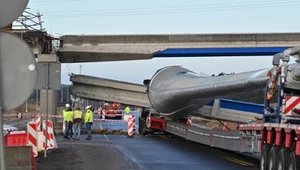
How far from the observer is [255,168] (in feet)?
54.7

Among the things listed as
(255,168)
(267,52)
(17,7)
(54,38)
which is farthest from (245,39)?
(17,7)

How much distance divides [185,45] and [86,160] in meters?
29.7

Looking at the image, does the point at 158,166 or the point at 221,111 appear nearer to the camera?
the point at 158,166

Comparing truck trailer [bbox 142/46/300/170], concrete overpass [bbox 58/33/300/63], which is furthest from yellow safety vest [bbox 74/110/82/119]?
concrete overpass [bbox 58/33/300/63]

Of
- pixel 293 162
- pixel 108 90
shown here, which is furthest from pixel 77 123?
pixel 293 162

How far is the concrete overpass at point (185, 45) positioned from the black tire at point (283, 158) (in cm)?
3409

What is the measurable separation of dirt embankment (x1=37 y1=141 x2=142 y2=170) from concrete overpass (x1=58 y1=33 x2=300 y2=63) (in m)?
25.1

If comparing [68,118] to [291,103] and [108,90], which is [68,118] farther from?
[291,103]

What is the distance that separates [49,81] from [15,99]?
13.3m

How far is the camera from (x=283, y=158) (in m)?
12.1

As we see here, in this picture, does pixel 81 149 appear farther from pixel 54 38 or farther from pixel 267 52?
pixel 267 52

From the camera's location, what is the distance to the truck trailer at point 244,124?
12.7m

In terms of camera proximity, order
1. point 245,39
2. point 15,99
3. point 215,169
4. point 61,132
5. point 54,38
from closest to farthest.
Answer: point 15,99 < point 215,169 < point 61,132 < point 54,38 < point 245,39

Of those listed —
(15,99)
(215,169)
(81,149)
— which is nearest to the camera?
(15,99)
